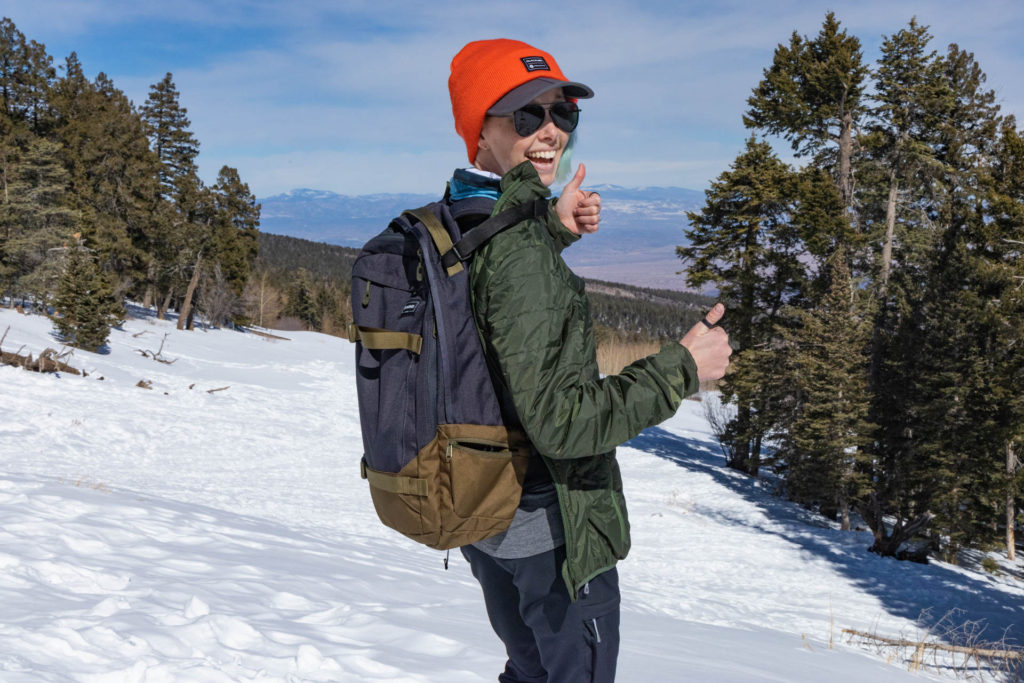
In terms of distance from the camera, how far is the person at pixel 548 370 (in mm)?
1532

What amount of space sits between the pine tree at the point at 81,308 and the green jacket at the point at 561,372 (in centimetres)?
2654

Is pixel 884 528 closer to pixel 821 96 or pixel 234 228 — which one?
pixel 821 96

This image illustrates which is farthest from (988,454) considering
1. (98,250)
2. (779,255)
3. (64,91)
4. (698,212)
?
(64,91)

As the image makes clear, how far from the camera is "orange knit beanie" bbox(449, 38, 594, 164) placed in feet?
5.75

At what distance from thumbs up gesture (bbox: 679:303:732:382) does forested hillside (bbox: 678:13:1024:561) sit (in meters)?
14.5

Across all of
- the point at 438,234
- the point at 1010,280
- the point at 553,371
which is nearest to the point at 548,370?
the point at 553,371

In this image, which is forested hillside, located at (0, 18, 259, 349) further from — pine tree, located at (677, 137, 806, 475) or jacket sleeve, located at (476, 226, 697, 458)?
jacket sleeve, located at (476, 226, 697, 458)

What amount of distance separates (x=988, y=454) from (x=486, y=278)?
17.8m

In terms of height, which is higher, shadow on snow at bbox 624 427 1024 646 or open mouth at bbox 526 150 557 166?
open mouth at bbox 526 150 557 166

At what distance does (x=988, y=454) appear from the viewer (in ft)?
51.2

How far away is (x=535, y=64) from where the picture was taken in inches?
70.2

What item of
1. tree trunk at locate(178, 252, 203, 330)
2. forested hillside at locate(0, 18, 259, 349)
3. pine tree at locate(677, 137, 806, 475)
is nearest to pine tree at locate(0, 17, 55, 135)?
forested hillside at locate(0, 18, 259, 349)

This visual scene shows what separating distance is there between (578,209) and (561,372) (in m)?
0.64

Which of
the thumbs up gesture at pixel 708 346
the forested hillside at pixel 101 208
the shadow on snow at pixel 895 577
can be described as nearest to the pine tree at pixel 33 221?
the forested hillside at pixel 101 208
